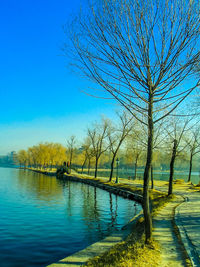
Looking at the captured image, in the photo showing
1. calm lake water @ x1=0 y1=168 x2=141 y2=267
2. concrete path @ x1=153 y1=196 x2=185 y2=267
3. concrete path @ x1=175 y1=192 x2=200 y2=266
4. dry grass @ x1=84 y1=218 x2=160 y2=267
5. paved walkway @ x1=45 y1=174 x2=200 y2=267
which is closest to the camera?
dry grass @ x1=84 y1=218 x2=160 y2=267

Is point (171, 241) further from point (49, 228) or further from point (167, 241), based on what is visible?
point (49, 228)

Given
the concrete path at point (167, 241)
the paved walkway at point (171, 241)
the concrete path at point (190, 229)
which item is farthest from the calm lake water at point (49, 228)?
the concrete path at point (190, 229)

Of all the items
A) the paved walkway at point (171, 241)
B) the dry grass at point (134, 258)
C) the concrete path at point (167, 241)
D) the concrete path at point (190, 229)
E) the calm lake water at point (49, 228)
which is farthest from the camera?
the calm lake water at point (49, 228)

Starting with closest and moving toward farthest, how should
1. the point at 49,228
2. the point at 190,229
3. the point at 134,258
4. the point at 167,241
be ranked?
the point at 134,258
the point at 167,241
the point at 190,229
the point at 49,228

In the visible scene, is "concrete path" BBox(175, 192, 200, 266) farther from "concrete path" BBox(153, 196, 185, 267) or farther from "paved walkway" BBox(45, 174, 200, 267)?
"concrete path" BBox(153, 196, 185, 267)

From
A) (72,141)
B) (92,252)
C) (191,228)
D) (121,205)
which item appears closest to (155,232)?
(191,228)

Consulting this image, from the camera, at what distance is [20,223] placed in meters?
13.9

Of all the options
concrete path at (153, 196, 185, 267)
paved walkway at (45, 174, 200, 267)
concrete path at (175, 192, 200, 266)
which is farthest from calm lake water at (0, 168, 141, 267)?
concrete path at (175, 192, 200, 266)

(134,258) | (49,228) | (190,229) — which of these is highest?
(134,258)

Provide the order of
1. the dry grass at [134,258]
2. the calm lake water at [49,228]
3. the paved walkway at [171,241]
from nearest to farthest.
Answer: the dry grass at [134,258] → the paved walkway at [171,241] → the calm lake water at [49,228]

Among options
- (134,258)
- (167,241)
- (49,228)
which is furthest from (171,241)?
(49,228)

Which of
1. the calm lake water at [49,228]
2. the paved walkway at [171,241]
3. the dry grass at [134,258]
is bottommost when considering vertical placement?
the calm lake water at [49,228]

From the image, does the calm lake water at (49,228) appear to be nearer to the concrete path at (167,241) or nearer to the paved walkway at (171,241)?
the paved walkway at (171,241)

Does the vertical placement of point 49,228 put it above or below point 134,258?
below
